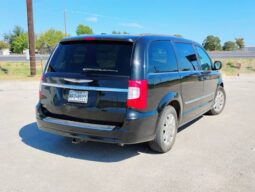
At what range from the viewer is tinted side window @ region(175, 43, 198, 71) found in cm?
494

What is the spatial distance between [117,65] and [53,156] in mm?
1772

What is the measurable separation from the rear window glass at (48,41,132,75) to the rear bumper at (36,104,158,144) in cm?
67

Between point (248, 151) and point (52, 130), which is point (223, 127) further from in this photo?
point (52, 130)

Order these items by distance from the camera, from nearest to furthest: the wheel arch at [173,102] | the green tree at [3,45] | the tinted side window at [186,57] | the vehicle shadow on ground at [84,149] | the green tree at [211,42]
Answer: the wheel arch at [173,102] → the vehicle shadow on ground at [84,149] → the tinted side window at [186,57] → the green tree at [3,45] → the green tree at [211,42]

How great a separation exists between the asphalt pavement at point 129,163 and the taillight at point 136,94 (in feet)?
3.01

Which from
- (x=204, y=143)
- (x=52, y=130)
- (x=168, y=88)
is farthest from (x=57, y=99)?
(x=204, y=143)

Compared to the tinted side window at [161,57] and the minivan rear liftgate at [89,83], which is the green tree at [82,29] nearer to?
the tinted side window at [161,57]

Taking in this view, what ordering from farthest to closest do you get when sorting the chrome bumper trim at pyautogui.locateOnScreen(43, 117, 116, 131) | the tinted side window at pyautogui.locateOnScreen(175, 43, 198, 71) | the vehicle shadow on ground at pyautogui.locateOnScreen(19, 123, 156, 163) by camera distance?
1. the tinted side window at pyautogui.locateOnScreen(175, 43, 198, 71)
2. the vehicle shadow on ground at pyautogui.locateOnScreen(19, 123, 156, 163)
3. the chrome bumper trim at pyautogui.locateOnScreen(43, 117, 116, 131)

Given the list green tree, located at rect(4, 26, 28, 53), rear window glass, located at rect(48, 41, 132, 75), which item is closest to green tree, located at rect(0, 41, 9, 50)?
green tree, located at rect(4, 26, 28, 53)

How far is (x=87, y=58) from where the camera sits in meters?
4.05

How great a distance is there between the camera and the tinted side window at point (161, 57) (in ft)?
13.3

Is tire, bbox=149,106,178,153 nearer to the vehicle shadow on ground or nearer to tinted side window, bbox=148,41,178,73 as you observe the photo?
the vehicle shadow on ground

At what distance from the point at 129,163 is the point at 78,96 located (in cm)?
123

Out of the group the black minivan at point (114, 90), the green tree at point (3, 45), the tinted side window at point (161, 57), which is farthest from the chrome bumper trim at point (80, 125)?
the green tree at point (3, 45)
